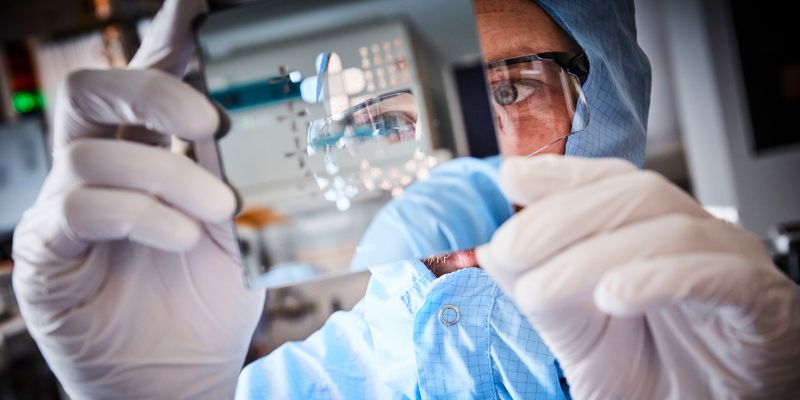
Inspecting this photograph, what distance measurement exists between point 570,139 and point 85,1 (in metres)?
0.89

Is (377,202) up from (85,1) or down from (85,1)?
down

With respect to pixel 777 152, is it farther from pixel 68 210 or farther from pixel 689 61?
pixel 68 210

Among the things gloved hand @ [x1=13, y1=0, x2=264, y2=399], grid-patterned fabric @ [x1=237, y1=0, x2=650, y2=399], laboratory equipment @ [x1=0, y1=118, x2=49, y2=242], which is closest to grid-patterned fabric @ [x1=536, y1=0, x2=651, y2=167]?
grid-patterned fabric @ [x1=237, y1=0, x2=650, y2=399]

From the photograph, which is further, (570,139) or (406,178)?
(570,139)

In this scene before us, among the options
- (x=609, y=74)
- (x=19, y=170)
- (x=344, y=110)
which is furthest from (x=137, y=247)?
(x=609, y=74)

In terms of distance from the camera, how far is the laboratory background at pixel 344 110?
48 cm

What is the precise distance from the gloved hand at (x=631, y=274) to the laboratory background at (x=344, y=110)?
8 centimetres

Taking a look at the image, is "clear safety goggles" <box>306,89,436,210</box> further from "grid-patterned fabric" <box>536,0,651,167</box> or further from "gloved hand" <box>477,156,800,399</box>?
"grid-patterned fabric" <box>536,0,651,167</box>

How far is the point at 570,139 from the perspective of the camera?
59 cm

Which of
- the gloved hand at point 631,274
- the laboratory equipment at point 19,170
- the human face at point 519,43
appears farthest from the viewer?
the laboratory equipment at point 19,170

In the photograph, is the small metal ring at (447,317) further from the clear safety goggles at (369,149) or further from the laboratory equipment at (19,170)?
the laboratory equipment at (19,170)

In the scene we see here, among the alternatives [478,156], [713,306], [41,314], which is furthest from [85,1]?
[713,306]

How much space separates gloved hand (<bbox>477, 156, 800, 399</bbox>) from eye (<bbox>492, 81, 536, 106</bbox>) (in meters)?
0.10

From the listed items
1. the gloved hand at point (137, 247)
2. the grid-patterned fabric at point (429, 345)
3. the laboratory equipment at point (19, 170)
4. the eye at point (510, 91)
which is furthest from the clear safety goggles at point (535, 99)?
the laboratory equipment at point (19, 170)
